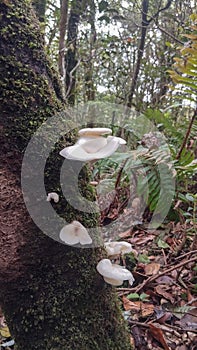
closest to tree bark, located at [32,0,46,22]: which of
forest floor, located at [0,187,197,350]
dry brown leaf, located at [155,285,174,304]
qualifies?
forest floor, located at [0,187,197,350]

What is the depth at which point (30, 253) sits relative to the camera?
34.8 inches

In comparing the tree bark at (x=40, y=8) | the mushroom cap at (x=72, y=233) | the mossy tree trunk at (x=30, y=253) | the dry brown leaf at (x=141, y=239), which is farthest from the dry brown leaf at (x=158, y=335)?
the tree bark at (x=40, y=8)

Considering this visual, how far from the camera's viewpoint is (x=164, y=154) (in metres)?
2.03

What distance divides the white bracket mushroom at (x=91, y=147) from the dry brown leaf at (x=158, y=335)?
831 millimetres

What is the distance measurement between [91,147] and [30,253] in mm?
335

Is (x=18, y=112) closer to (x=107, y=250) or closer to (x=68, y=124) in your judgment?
(x=68, y=124)

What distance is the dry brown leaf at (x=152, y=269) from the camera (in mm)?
1778

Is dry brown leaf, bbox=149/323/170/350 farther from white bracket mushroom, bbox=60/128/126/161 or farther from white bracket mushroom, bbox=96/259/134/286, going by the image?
white bracket mushroom, bbox=60/128/126/161

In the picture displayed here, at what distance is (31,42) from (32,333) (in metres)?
0.83

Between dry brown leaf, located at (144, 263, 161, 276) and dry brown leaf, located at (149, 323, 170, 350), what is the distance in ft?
1.49

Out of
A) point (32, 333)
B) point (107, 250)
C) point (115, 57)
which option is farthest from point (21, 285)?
point (115, 57)

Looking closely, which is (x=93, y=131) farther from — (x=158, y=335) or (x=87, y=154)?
(x=158, y=335)

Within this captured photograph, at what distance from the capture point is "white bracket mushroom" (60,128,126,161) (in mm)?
820

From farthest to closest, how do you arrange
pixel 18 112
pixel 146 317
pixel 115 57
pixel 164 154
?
pixel 115 57
pixel 164 154
pixel 146 317
pixel 18 112
